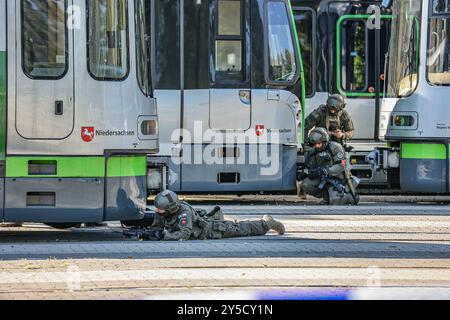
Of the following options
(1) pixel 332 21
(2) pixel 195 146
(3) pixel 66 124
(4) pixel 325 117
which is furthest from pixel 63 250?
(1) pixel 332 21

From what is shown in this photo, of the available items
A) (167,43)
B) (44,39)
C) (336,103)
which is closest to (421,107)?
(336,103)

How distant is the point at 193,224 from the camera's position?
12977 mm

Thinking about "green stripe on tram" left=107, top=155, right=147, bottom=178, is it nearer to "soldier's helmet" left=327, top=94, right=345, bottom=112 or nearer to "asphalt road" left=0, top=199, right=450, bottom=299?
"asphalt road" left=0, top=199, right=450, bottom=299

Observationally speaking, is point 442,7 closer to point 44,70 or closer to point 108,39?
point 108,39

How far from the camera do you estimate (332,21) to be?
1956 cm

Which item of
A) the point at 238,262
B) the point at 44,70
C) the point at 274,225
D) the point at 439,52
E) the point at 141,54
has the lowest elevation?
the point at 238,262

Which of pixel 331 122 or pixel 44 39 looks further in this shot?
pixel 331 122

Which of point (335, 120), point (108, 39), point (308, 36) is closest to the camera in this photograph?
point (108, 39)

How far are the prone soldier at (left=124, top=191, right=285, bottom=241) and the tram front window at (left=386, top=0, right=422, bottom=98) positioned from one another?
5.26m

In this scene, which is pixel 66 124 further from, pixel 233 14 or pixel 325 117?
pixel 325 117

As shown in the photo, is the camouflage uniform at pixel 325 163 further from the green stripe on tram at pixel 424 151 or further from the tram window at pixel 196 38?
the tram window at pixel 196 38

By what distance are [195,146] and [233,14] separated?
6.42ft

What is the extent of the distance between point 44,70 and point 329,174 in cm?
618

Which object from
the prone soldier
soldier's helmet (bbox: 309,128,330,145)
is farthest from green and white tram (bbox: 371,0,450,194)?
the prone soldier
